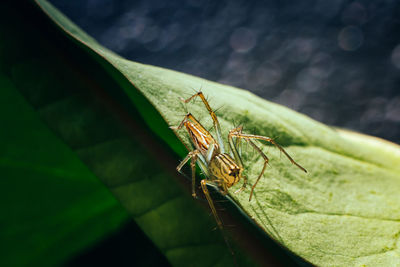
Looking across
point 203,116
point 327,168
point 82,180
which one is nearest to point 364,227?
point 327,168

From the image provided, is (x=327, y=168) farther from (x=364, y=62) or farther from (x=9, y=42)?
(x=364, y=62)

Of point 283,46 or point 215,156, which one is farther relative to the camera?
point 283,46

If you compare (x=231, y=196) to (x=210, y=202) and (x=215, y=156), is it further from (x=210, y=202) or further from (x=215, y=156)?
(x=215, y=156)

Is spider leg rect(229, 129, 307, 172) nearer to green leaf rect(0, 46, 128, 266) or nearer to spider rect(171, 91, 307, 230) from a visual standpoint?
spider rect(171, 91, 307, 230)

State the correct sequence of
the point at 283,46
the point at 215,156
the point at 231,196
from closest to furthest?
the point at 231,196, the point at 215,156, the point at 283,46

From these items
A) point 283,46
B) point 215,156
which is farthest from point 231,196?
point 283,46

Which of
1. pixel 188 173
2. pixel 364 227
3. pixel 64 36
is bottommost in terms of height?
pixel 364 227
